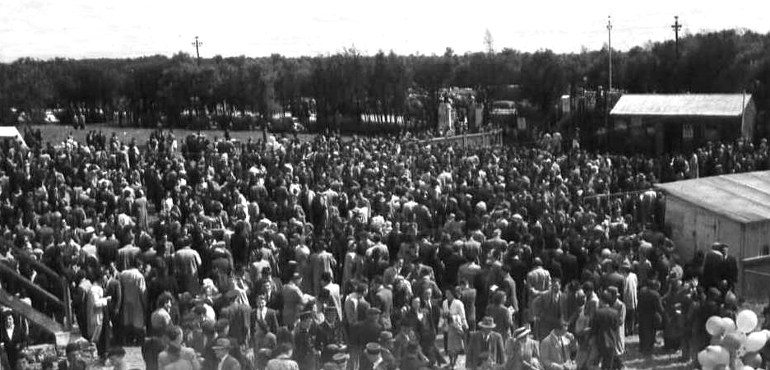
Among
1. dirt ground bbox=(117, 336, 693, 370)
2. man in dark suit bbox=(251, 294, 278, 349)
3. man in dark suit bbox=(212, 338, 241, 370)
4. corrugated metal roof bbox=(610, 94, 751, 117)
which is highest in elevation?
corrugated metal roof bbox=(610, 94, 751, 117)

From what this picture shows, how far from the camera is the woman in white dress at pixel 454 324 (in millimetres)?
13020

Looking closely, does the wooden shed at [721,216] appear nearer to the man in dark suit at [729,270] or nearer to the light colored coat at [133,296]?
the man in dark suit at [729,270]

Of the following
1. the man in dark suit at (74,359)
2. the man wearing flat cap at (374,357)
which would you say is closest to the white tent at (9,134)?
the man in dark suit at (74,359)

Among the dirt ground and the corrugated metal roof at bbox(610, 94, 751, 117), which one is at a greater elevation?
the corrugated metal roof at bbox(610, 94, 751, 117)

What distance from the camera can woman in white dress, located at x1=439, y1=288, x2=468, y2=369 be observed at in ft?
42.7

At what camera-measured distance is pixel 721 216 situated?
1917 cm

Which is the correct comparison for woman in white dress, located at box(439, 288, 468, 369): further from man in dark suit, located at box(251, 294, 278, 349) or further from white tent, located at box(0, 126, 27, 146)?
white tent, located at box(0, 126, 27, 146)

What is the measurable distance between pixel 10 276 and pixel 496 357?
8.22 meters

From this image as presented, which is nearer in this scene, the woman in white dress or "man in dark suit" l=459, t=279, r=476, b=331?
the woman in white dress

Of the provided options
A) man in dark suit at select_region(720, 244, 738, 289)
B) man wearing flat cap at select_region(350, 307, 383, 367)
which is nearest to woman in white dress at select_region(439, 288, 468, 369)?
man wearing flat cap at select_region(350, 307, 383, 367)

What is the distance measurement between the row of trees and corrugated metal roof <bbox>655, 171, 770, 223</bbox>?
22786 millimetres

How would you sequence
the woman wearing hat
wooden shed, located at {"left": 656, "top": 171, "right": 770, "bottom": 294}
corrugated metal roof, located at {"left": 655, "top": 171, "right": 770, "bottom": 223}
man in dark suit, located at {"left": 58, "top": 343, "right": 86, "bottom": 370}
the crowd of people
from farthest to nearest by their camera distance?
corrugated metal roof, located at {"left": 655, "top": 171, "right": 770, "bottom": 223}
wooden shed, located at {"left": 656, "top": 171, "right": 770, "bottom": 294}
the crowd of people
the woman wearing hat
man in dark suit, located at {"left": 58, "top": 343, "right": 86, "bottom": 370}

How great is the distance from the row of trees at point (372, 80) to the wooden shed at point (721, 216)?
23761 millimetres

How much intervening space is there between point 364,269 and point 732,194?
9588 millimetres
